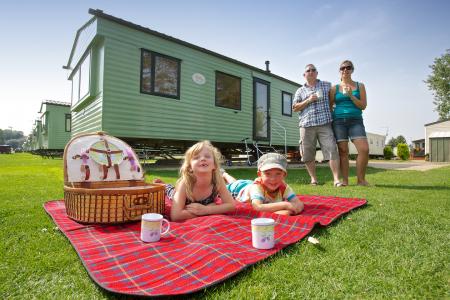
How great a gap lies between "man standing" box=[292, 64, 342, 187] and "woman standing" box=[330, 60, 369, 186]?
0.13 m

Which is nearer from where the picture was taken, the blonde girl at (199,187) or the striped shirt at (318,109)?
the blonde girl at (199,187)

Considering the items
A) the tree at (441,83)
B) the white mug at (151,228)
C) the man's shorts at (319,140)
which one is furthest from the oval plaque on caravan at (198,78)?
the tree at (441,83)

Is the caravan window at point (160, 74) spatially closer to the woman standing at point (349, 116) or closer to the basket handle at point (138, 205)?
the woman standing at point (349, 116)

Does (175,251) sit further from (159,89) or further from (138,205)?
(159,89)

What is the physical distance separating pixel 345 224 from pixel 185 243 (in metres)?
1.34

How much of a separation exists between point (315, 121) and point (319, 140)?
381mm

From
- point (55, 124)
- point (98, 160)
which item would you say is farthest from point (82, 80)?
point (55, 124)

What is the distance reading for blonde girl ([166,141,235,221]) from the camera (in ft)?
8.57

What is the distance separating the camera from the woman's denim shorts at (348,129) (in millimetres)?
4953

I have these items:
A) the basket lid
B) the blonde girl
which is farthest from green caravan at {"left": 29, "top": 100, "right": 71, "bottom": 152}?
the blonde girl

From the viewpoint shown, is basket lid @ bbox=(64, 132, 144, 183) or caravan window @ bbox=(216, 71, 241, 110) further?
caravan window @ bbox=(216, 71, 241, 110)

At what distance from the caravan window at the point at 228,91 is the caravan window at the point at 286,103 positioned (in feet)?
9.39

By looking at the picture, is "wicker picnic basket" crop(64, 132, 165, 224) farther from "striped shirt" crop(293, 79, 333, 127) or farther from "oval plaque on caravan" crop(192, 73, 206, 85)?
"oval plaque on caravan" crop(192, 73, 206, 85)

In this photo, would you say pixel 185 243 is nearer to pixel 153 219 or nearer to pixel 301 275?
pixel 153 219
